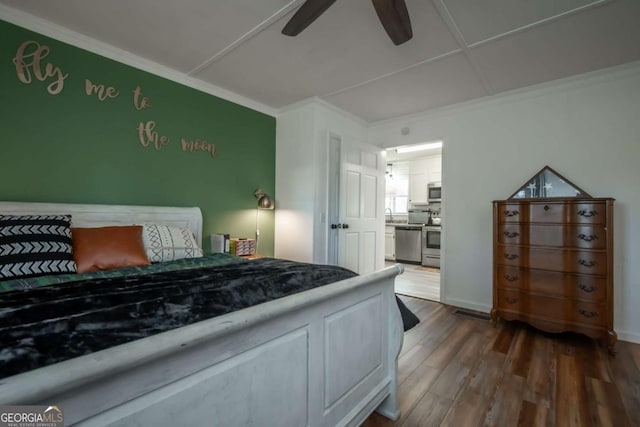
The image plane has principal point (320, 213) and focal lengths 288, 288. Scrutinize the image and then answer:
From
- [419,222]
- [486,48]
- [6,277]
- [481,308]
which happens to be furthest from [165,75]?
[419,222]

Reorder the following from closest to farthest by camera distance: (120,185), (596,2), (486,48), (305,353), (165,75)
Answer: (305,353), (596,2), (486,48), (120,185), (165,75)

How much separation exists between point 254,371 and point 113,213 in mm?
2220

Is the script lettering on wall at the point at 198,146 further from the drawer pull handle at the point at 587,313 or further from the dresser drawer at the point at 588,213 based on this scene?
the drawer pull handle at the point at 587,313

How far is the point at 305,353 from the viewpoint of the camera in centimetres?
112

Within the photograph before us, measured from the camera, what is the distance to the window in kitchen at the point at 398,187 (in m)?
7.03

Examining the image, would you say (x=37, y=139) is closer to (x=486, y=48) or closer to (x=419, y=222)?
(x=486, y=48)

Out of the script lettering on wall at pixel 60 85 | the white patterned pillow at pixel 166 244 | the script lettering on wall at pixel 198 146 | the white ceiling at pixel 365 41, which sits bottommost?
the white patterned pillow at pixel 166 244

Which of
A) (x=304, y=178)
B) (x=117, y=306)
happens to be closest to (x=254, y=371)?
(x=117, y=306)

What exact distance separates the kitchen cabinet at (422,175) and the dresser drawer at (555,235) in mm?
3704

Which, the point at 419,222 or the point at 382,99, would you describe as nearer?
the point at 382,99

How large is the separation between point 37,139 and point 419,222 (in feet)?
20.7

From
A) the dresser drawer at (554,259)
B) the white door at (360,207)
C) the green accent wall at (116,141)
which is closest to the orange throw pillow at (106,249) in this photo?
the green accent wall at (116,141)

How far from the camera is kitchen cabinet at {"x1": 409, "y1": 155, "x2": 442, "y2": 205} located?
6.34 m

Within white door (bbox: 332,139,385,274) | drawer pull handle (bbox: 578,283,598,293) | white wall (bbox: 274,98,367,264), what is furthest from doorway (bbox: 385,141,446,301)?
drawer pull handle (bbox: 578,283,598,293)
